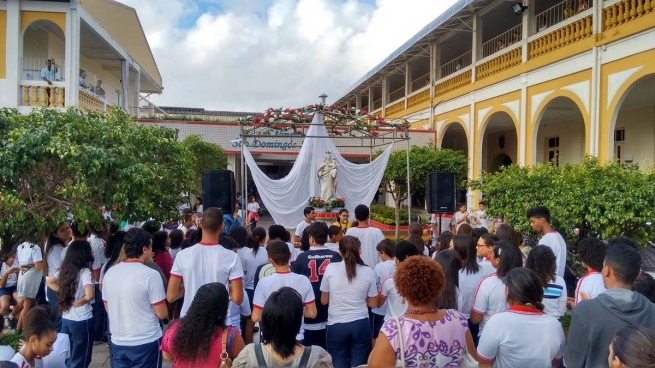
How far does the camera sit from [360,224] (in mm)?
5840

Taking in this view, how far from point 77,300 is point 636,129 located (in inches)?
530

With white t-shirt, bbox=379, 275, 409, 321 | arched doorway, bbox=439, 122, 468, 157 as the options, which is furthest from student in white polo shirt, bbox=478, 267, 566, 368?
arched doorway, bbox=439, 122, 468, 157

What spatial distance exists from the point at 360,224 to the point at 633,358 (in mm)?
4163

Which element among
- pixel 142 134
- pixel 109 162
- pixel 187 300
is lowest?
pixel 187 300

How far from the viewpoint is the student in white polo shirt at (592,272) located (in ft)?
10.4

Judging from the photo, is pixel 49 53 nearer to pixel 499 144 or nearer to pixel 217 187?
pixel 217 187

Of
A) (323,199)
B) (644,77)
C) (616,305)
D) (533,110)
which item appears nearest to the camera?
(616,305)

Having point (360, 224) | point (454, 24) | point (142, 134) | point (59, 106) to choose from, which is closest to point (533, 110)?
point (454, 24)

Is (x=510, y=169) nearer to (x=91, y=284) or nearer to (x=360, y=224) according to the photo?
(x=360, y=224)

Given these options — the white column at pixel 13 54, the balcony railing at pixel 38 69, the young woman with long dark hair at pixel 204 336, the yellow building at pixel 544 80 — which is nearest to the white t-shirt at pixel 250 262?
the young woman with long dark hair at pixel 204 336

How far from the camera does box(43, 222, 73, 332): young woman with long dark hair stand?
4.32 metres

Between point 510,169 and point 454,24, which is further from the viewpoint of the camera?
point 454,24

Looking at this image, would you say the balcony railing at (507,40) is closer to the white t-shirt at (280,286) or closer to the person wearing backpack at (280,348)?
the white t-shirt at (280,286)

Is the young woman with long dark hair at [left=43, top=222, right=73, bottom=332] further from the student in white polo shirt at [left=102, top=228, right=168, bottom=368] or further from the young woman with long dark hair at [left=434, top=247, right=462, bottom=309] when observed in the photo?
the young woman with long dark hair at [left=434, top=247, right=462, bottom=309]
